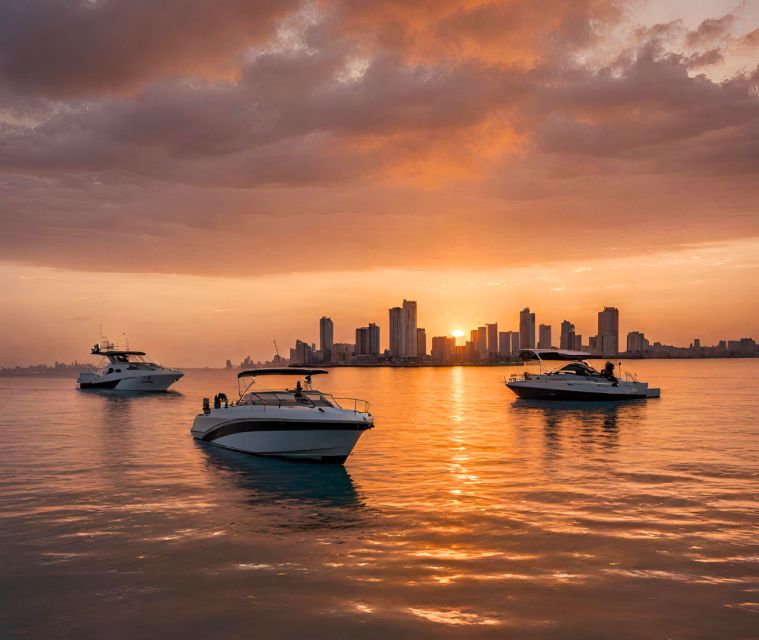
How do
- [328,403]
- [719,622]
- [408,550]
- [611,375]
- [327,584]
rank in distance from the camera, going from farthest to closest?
[611,375] < [328,403] < [408,550] < [327,584] < [719,622]

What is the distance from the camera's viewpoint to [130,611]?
1108cm

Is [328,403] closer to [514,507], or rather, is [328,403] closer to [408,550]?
[514,507]

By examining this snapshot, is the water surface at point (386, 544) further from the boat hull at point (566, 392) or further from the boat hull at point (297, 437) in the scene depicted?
the boat hull at point (566, 392)

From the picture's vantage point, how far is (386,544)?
588 inches

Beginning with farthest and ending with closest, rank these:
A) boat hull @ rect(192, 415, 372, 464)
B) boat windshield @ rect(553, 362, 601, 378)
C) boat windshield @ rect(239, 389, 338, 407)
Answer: boat windshield @ rect(553, 362, 601, 378), boat windshield @ rect(239, 389, 338, 407), boat hull @ rect(192, 415, 372, 464)

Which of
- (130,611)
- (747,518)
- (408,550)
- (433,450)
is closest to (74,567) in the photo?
(130,611)

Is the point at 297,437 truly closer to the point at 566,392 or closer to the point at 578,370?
the point at 566,392

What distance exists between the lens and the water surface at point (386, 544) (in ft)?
35.0

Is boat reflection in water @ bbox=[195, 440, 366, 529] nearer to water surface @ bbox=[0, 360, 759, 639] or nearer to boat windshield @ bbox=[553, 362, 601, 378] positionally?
water surface @ bbox=[0, 360, 759, 639]

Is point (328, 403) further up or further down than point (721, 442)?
further up

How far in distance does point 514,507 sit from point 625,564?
5.50 meters

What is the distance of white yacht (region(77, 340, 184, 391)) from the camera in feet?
284

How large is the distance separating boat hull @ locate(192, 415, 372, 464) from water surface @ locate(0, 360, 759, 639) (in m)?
0.62

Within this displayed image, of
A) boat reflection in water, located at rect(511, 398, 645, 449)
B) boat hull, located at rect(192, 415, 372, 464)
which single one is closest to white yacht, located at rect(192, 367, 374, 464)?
boat hull, located at rect(192, 415, 372, 464)
